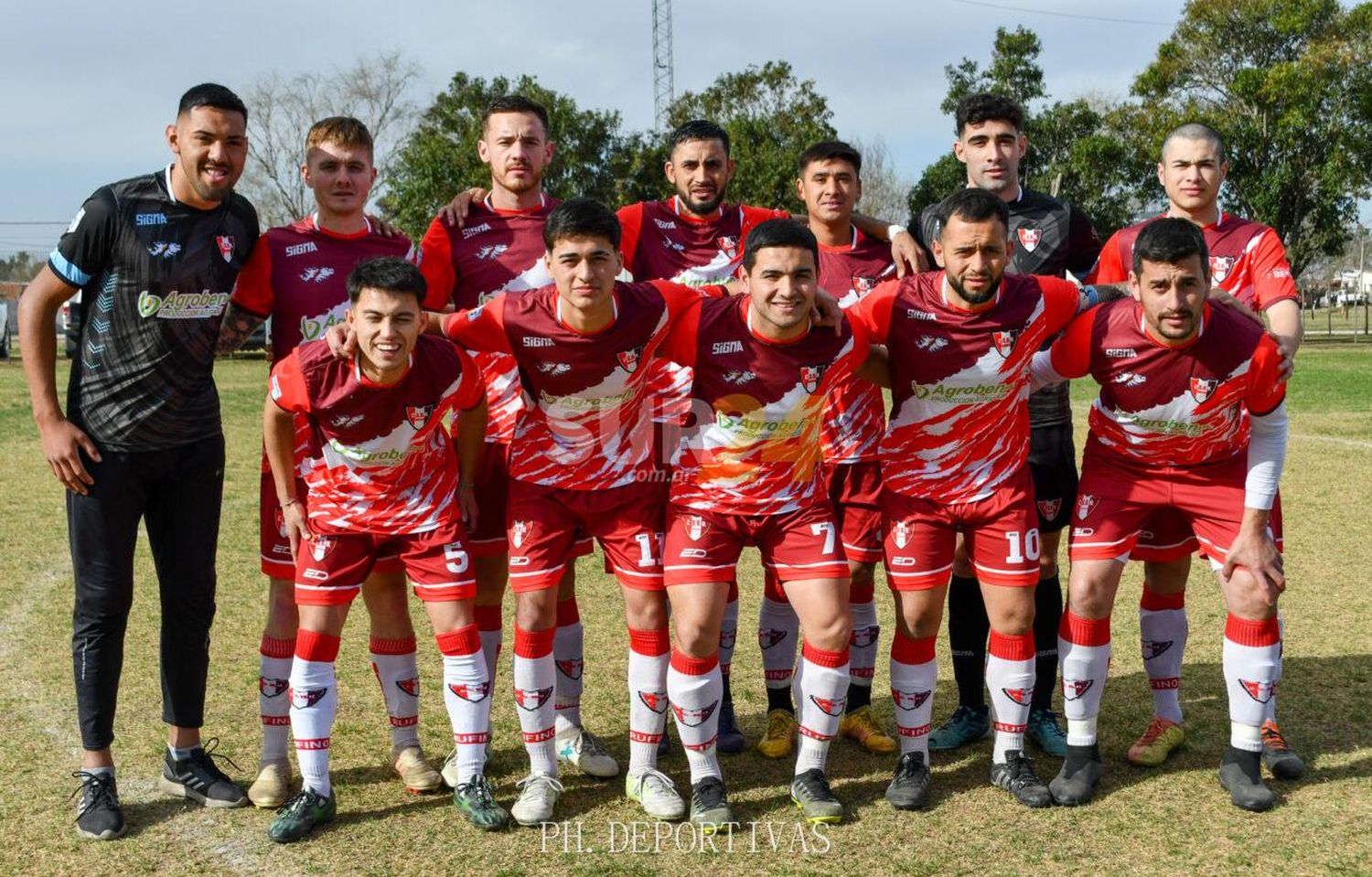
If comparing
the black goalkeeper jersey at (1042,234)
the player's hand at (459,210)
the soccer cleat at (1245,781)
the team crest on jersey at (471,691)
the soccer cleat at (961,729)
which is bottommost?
the soccer cleat at (961,729)

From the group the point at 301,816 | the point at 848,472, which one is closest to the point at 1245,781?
the point at 848,472

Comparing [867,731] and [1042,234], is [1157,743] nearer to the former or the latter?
[867,731]

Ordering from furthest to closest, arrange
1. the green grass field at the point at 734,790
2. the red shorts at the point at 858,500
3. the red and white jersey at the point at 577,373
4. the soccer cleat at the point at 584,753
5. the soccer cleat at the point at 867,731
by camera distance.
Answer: the soccer cleat at the point at 867,731 < the red shorts at the point at 858,500 < the soccer cleat at the point at 584,753 < the red and white jersey at the point at 577,373 < the green grass field at the point at 734,790

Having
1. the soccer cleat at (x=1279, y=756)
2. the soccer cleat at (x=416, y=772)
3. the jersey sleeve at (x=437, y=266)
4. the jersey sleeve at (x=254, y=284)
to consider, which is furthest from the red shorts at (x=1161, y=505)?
the jersey sleeve at (x=254, y=284)

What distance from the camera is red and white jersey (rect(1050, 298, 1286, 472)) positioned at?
4531mm

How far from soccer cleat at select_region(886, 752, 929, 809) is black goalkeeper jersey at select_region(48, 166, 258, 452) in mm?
3019

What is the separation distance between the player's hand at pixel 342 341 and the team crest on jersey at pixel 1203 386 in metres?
3.15

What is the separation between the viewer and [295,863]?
404 centimetres

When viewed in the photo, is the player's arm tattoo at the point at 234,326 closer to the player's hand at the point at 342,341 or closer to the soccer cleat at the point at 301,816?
the player's hand at the point at 342,341

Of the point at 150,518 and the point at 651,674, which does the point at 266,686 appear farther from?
the point at 651,674

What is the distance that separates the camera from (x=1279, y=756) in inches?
188

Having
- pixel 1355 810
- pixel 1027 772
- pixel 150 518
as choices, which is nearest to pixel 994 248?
pixel 1027 772

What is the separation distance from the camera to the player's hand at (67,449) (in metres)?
4.30

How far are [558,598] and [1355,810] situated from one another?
3143 mm
